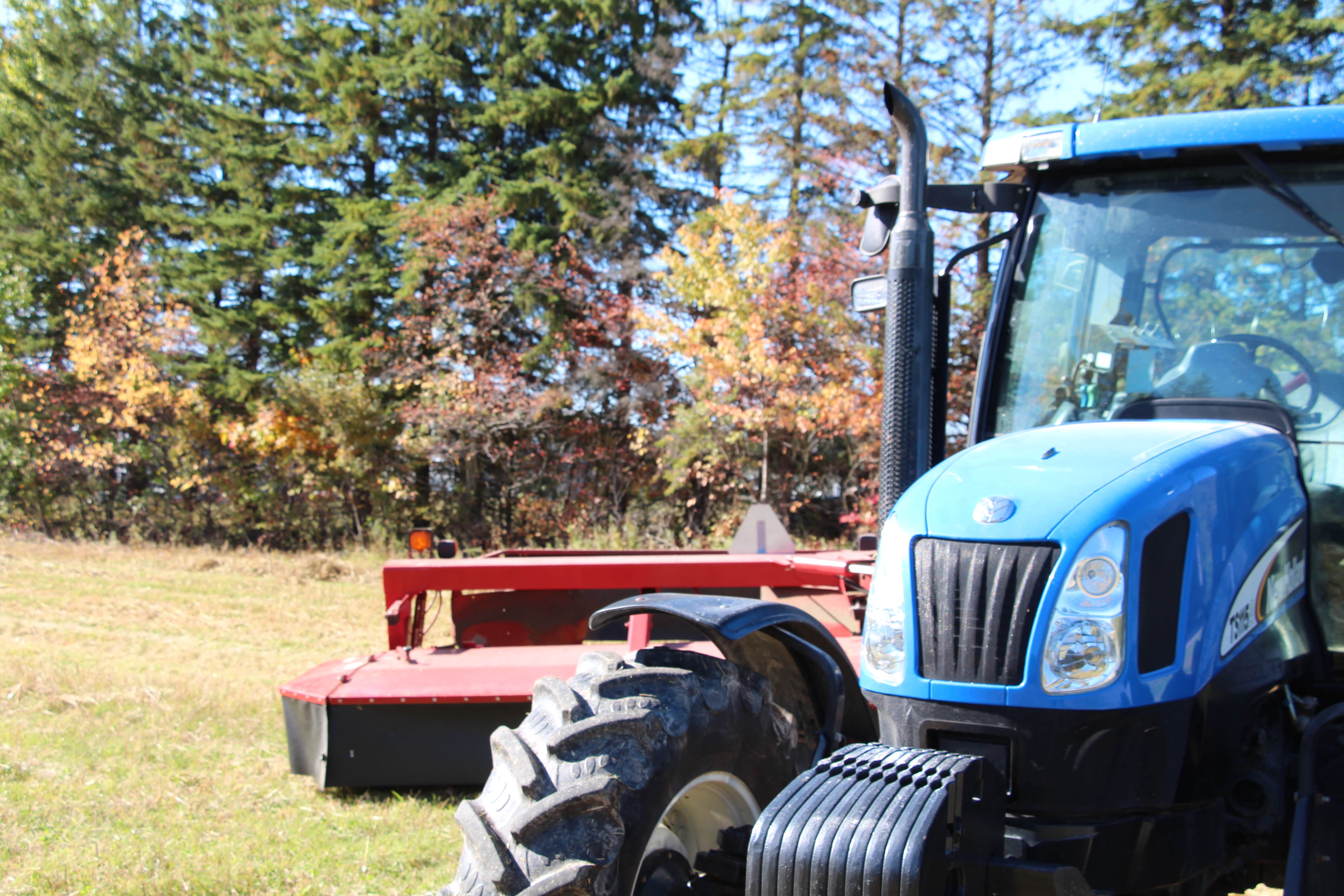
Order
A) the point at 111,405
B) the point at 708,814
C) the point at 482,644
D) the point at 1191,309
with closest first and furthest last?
1. the point at 708,814
2. the point at 1191,309
3. the point at 482,644
4. the point at 111,405

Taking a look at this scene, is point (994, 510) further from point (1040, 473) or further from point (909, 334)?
point (909, 334)

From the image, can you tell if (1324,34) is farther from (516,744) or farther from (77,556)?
(77,556)

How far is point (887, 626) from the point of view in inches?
91.9

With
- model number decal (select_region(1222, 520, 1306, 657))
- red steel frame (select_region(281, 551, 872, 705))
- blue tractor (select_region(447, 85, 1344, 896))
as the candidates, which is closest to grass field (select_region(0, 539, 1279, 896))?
red steel frame (select_region(281, 551, 872, 705))

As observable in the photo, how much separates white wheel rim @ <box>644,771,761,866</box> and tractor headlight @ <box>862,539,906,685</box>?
0.44 metres

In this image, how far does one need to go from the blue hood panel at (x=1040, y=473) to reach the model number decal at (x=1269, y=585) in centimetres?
29

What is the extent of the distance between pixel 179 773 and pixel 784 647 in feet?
11.8

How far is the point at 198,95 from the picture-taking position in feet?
74.1

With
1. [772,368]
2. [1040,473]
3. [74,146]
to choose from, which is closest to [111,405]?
[74,146]

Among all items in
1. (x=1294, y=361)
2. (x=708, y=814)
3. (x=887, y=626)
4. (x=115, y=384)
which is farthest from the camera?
(x=115, y=384)

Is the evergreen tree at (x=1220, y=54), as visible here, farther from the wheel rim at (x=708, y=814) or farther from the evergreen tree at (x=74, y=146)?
the evergreen tree at (x=74, y=146)

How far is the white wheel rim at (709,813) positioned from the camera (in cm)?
251

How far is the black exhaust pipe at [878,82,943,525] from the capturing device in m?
3.02

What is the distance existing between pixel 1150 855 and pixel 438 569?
3411 millimetres
